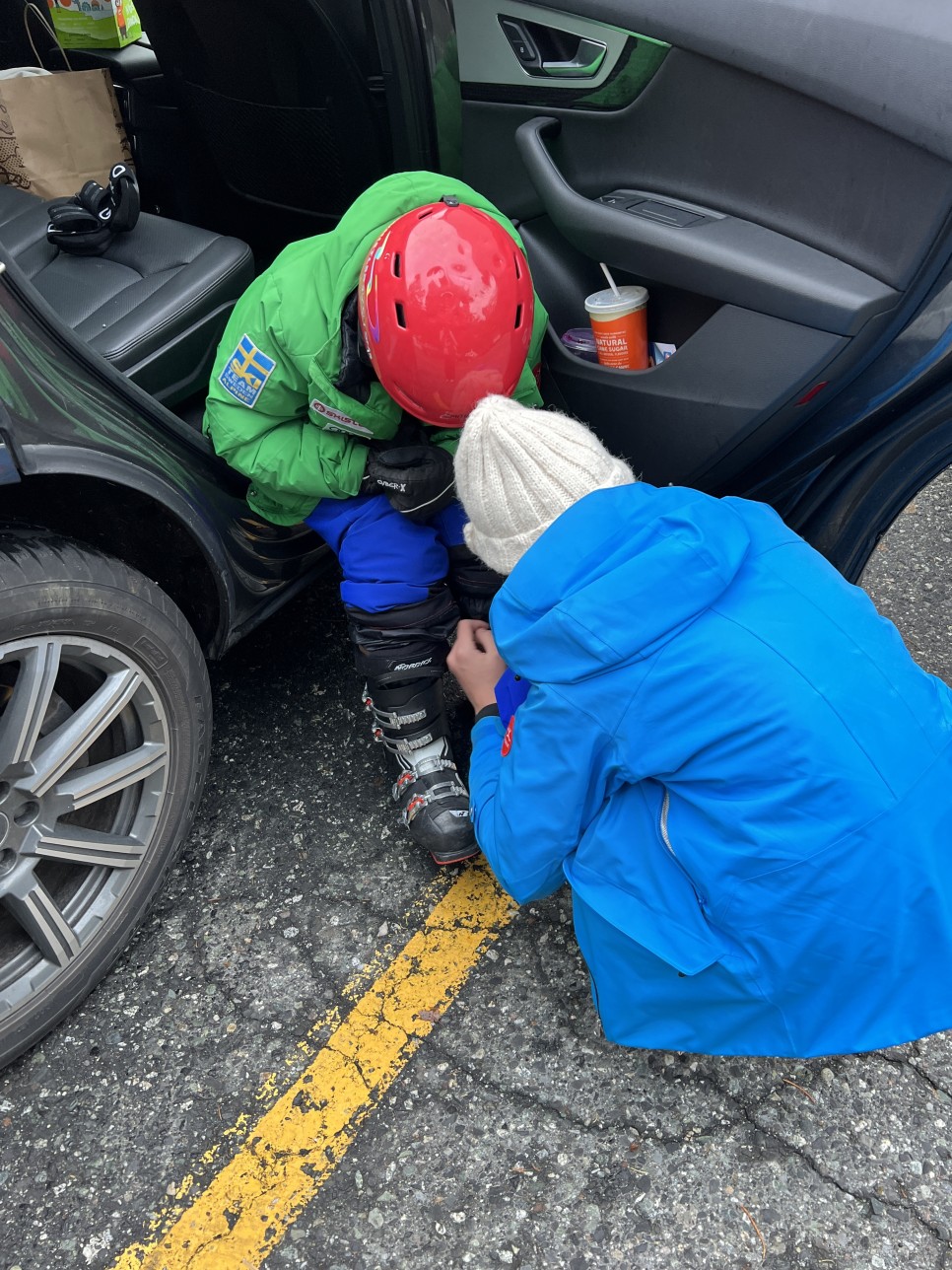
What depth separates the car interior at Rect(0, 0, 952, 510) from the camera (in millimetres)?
1554

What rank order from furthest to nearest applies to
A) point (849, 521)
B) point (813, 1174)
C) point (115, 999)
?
point (849, 521) < point (115, 999) < point (813, 1174)

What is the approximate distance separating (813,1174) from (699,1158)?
17cm

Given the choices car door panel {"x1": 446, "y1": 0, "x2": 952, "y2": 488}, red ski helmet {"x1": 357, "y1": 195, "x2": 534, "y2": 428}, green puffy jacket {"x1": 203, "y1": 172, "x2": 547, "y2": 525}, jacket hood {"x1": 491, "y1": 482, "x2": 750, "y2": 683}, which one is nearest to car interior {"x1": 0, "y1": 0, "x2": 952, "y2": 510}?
car door panel {"x1": 446, "y1": 0, "x2": 952, "y2": 488}

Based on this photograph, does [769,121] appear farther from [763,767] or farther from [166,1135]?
[166,1135]

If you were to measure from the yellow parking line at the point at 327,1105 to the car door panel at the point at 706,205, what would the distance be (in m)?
0.98

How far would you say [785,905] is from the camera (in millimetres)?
1265

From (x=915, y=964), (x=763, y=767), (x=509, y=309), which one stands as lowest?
(x=915, y=964)

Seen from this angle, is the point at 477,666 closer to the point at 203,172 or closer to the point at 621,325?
the point at 621,325

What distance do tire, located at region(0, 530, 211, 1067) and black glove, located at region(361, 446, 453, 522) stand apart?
445mm

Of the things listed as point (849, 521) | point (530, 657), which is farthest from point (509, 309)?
point (849, 521)

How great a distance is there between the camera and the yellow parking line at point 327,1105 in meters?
1.44

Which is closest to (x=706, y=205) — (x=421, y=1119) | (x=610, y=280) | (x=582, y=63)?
(x=610, y=280)

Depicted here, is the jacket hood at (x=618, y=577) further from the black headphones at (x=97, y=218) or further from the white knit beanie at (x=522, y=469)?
the black headphones at (x=97, y=218)

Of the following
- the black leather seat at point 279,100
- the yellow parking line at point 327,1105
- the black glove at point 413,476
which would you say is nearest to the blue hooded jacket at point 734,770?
the yellow parking line at point 327,1105
